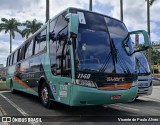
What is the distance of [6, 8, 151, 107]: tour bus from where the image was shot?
9.45 metres

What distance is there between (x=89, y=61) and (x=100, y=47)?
660 mm

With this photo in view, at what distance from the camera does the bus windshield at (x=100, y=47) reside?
31.7 ft

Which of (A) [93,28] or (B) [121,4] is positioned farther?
(B) [121,4]

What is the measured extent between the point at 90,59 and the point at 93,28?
110 centimetres

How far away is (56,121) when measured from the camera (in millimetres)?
9250

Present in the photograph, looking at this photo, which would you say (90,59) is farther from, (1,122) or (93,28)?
(1,122)

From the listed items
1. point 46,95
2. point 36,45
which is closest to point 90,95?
point 46,95

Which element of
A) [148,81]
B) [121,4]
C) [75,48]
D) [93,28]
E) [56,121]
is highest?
[121,4]

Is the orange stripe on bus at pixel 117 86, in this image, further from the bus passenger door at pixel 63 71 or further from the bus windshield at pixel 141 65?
the bus windshield at pixel 141 65

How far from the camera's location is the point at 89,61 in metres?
9.64

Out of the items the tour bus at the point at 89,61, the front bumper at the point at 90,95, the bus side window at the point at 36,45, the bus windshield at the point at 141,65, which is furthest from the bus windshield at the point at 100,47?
the bus windshield at the point at 141,65

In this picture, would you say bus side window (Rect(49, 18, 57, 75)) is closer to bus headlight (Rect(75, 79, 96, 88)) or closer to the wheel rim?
the wheel rim

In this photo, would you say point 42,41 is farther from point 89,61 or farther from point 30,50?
point 89,61

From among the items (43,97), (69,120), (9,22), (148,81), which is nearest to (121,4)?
(148,81)
